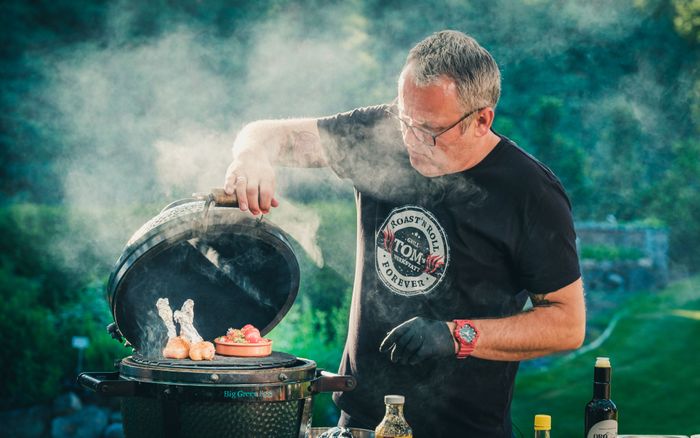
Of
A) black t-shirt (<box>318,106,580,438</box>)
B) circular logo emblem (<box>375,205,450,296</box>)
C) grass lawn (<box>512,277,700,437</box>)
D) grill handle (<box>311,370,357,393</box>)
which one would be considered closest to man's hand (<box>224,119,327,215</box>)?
black t-shirt (<box>318,106,580,438</box>)

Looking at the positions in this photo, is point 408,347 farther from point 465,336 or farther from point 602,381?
point 602,381

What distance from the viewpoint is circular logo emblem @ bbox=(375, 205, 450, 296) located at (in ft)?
8.49

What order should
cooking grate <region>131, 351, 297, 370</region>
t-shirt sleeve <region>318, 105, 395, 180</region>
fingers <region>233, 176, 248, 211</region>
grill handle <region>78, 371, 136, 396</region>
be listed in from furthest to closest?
t-shirt sleeve <region>318, 105, 395, 180</region> < fingers <region>233, 176, 248, 211</region> < cooking grate <region>131, 351, 297, 370</region> < grill handle <region>78, 371, 136, 396</region>

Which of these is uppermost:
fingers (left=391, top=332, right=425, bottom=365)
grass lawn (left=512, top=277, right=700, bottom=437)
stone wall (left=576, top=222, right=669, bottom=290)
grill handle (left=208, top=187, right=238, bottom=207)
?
stone wall (left=576, top=222, right=669, bottom=290)

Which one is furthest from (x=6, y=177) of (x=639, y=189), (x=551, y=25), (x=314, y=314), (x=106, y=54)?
(x=639, y=189)

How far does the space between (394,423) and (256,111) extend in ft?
17.1

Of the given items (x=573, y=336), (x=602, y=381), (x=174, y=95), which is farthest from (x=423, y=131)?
(x=174, y=95)

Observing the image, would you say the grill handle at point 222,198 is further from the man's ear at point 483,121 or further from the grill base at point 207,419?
the man's ear at point 483,121

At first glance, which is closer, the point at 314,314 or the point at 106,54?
the point at 314,314

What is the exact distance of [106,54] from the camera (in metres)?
7.09

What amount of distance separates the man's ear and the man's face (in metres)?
0.02

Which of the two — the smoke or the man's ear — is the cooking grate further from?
the smoke

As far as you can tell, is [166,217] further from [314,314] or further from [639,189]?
[639,189]

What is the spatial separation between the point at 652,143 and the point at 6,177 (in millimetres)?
5582
